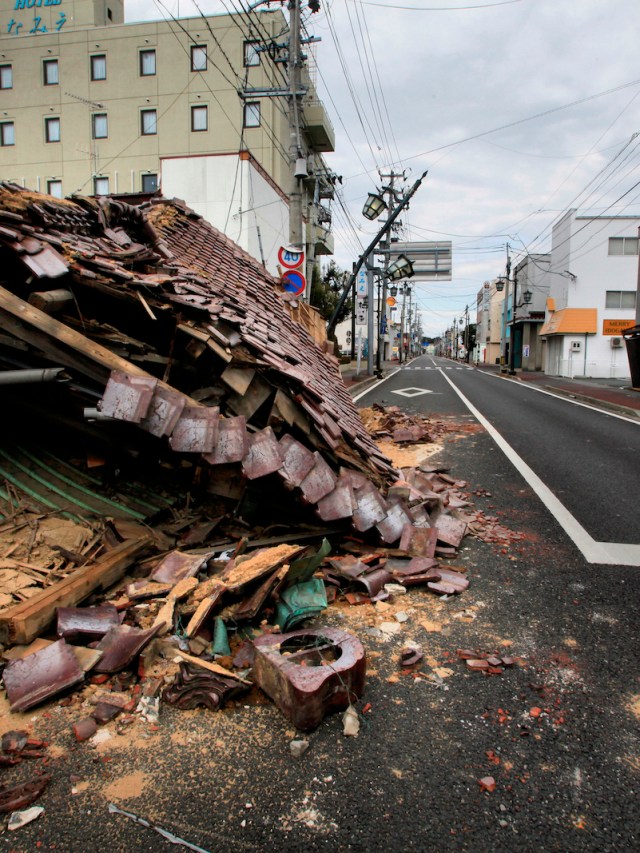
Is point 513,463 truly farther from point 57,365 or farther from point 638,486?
point 57,365

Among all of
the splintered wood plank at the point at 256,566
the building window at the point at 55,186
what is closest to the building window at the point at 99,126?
the building window at the point at 55,186

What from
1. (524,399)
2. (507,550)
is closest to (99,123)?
(524,399)

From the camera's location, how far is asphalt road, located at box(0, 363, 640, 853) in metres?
1.99

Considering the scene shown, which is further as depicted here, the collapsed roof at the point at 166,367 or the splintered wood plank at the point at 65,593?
the collapsed roof at the point at 166,367

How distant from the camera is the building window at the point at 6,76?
33906 mm

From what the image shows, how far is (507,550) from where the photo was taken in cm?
489

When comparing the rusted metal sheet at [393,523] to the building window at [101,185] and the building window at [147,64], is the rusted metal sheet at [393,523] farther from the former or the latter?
the building window at [147,64]

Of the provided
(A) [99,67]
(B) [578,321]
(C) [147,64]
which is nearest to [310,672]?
(B) [578,321]

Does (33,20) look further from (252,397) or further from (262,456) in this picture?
(262,456)

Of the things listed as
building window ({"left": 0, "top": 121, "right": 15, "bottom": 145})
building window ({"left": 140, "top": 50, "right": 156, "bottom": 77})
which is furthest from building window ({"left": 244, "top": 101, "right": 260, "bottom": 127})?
building window ({"left": 0, "top": 121, "right": 15, "bottom": 145})

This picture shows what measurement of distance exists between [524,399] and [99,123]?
3097 centimetres

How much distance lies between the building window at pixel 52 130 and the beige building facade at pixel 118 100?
59 mm

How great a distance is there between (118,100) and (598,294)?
32.3m

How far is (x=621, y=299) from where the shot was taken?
114 feet
